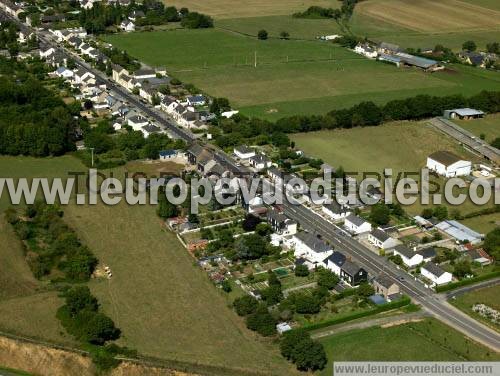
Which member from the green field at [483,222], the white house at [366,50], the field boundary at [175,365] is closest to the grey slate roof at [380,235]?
the green field at [483,222]

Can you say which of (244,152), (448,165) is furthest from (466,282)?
(244,152)

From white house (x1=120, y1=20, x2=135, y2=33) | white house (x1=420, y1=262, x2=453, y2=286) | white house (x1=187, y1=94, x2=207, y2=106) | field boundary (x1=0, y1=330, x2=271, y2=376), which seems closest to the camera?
field boundary (x1=0, y1=330, x2=271, y2=376)

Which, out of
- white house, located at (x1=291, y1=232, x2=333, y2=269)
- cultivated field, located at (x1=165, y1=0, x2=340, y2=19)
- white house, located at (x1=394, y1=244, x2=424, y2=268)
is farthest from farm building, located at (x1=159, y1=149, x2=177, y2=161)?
cultivated field, located at (x1=165, y1=0, x2=340, y2=19)

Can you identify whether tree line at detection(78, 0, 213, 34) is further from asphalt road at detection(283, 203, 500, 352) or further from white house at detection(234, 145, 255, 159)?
asphalt road at detection(283, 203, 500, 352)

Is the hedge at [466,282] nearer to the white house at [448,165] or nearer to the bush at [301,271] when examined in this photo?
the bush at [301,271]

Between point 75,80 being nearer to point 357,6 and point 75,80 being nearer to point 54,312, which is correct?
point 54,312

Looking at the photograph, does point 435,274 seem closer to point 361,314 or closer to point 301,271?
point 361,314
